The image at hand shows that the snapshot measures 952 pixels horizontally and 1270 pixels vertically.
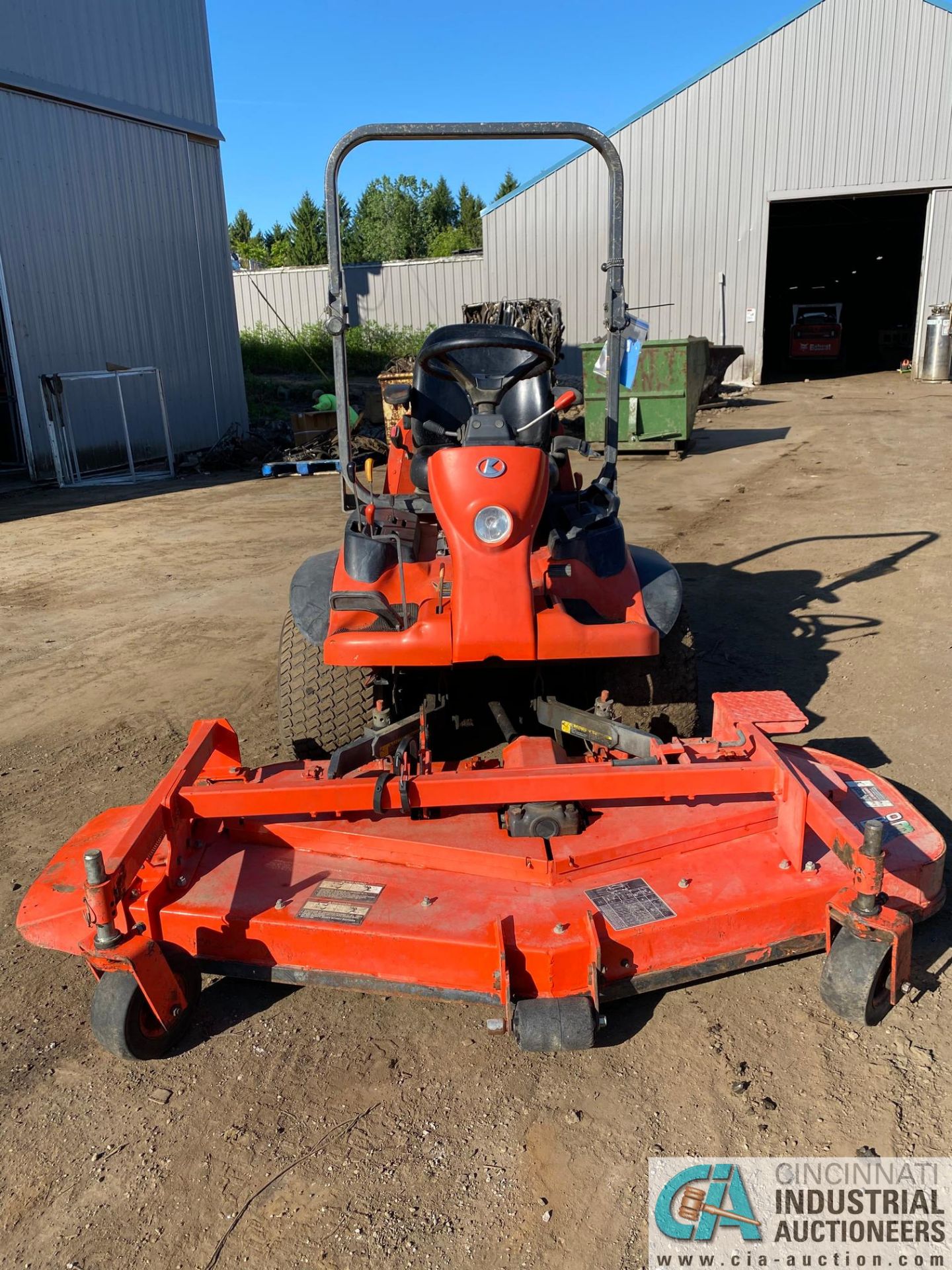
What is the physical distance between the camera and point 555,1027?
2.24 metres

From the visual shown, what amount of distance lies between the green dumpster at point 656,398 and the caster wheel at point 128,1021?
10481 mm

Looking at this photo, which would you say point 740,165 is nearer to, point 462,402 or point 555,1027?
point 462,402

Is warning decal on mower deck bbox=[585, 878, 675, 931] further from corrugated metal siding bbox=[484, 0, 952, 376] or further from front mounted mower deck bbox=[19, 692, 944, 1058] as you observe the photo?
corrugated metal siding bbox=[484, 0, 952, 376]

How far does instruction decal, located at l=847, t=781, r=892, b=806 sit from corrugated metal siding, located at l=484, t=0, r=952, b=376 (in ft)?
59.6

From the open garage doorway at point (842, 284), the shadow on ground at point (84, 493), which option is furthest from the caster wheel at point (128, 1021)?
the open garage doorway at point (842, 284)

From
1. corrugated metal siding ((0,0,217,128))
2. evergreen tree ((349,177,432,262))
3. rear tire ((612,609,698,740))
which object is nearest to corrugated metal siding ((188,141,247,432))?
corrugated metal siding ((0,0,217,128))

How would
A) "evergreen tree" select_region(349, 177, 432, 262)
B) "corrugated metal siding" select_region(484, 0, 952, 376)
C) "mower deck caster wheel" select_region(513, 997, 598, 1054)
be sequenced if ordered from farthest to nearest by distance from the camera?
1. "evergreen tree" select_region(349, 177, 432, 262)
2. "corrugated metal siding" select_region(484, 0, 952, 376)
3. "mower deck caster wheel" select_region(513, 997, 598, 1054)

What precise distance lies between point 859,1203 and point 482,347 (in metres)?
3.25

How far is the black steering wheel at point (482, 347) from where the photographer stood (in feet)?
11.8

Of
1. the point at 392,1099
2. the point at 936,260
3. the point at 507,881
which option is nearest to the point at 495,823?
the point at 507,881

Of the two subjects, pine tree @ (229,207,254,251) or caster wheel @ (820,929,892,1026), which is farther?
pine tree @ (229,207,254,251)

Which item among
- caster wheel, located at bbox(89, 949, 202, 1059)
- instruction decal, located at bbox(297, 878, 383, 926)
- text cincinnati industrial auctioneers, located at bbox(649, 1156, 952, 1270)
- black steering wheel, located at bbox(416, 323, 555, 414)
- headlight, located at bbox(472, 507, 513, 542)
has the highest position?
black steering wheel, located at bbox(416, 323, 555, 414)

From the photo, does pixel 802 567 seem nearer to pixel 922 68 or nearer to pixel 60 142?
pixel 60 142

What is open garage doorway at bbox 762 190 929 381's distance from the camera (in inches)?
896
